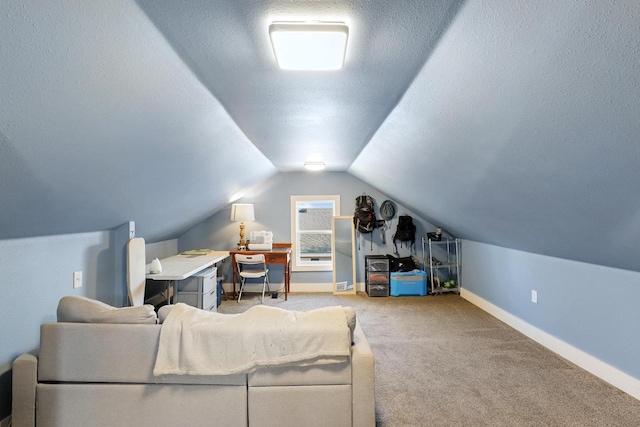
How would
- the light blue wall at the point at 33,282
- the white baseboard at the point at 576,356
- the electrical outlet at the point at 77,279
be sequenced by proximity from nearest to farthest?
the light blue wall at the point at 33,282, the white baseboard at the point at 576,356, the electrical outlet at the point at 77,279

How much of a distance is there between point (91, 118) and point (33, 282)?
1.44 meters

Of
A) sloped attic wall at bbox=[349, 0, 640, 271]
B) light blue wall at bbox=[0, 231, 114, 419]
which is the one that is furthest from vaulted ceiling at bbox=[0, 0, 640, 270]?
light blue wall at bbox=[0, 231, 114, 419]

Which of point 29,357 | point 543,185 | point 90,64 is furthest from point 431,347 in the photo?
point 90,64

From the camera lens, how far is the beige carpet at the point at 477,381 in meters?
2.24

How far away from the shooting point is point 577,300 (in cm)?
298

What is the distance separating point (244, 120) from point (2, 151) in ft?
5.09

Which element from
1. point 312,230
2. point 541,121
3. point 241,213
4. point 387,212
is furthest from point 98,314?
point 387,212

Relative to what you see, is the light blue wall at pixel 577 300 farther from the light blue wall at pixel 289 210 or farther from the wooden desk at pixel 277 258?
the wooden desk at pixel 277 258

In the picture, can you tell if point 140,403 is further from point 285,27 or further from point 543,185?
point 543,185

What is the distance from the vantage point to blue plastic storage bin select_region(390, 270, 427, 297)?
5.46m

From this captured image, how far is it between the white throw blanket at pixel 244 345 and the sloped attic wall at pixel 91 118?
100 cm

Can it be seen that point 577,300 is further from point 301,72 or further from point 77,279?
point 77,279

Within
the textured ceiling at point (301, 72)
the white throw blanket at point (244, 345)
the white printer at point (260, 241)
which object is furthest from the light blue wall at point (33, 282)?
the white printer at point (260, 241)

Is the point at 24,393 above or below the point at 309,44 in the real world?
below
